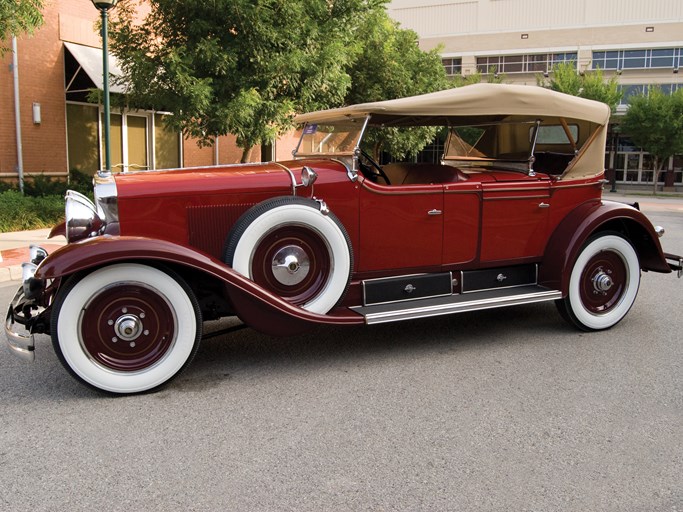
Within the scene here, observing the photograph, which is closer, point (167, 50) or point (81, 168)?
point (167, 50)

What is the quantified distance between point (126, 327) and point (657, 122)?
33.8m

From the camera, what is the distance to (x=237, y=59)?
426 inches

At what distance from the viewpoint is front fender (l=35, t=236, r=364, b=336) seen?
360 cm

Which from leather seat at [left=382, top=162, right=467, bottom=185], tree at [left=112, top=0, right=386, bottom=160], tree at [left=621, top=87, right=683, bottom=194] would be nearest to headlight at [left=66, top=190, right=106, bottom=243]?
leather seat at [left=382, top=162, right=467, bottom=185]

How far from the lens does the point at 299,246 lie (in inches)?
Answer: 171

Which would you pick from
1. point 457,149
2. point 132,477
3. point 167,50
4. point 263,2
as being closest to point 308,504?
point 132,477

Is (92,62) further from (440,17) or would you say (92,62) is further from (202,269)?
(440,17)

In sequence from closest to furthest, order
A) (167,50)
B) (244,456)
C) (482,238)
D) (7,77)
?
(244,456) → (482,238) → (167,50) → (7,77)

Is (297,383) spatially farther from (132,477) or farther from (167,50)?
(167,50)

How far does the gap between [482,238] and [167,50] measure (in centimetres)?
837

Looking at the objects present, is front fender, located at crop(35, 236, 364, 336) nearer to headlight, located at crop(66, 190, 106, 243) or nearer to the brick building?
headlight, located at crop(66, 190, 106, 243)

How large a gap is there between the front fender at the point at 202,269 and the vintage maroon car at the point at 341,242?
11mm

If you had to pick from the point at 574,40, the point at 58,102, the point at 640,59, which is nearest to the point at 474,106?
the point at 58,102

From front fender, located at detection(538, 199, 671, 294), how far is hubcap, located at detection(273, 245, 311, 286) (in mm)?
2184
